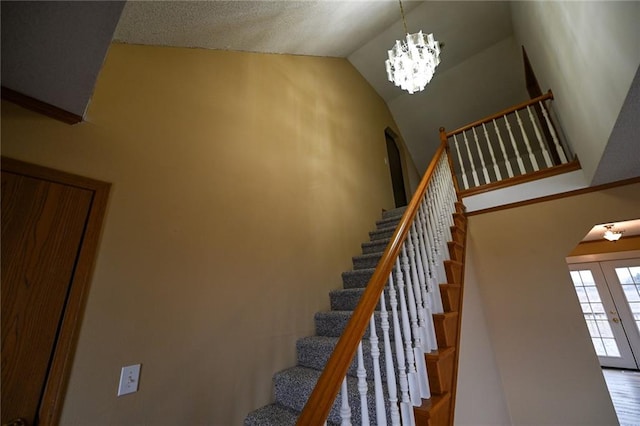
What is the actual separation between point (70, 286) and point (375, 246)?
2.55 metres

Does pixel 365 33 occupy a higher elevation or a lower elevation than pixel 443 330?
higher

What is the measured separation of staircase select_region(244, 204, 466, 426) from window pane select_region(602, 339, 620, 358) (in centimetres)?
528

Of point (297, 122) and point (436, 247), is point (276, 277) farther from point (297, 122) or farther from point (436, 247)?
point (297, 122)

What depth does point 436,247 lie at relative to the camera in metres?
1.92

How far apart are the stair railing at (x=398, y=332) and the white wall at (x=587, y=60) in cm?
102

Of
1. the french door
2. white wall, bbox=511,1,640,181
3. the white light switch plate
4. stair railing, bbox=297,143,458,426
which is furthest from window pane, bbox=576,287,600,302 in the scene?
the white light switch plate

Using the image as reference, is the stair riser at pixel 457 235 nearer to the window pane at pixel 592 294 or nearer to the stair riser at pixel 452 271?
the stair riser at pixel 452 271

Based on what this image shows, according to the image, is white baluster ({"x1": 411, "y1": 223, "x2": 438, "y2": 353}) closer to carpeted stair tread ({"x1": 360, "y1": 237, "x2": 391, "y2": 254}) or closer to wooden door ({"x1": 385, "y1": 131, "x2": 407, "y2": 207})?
carpeted stair tread ({"x1": 360, "y1": 237, "x2": 391, "y2": 254})

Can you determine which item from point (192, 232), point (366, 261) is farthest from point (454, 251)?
point (192, 232)

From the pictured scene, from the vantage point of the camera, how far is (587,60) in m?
1.52

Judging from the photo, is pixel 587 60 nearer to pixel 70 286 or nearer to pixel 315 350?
pixel 315 350

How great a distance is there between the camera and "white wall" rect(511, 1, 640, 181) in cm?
112

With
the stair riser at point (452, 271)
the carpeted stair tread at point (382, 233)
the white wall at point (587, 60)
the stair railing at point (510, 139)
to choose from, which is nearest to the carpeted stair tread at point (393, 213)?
the carpeted stair tread at point (382, 233)

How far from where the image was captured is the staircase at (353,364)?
4.17 feet
